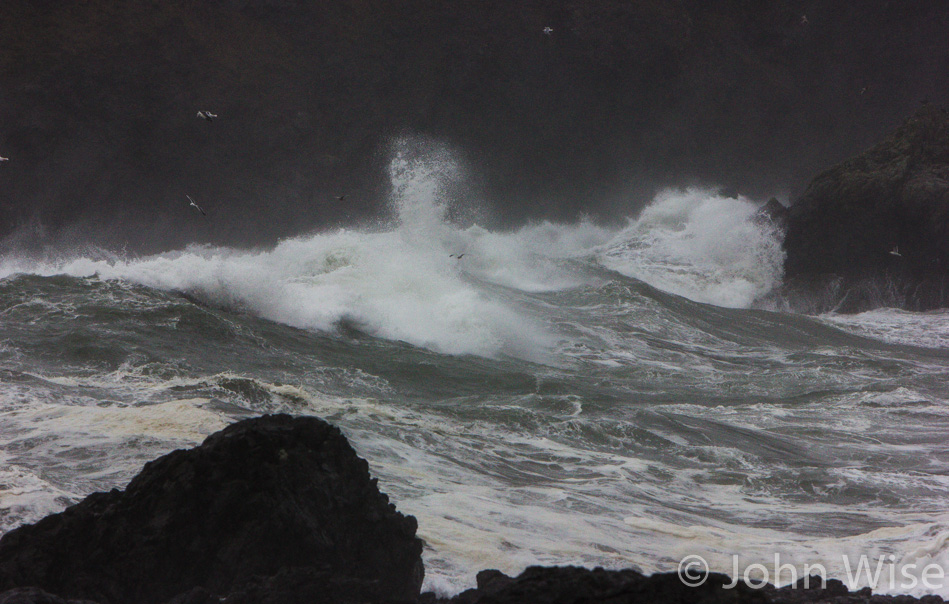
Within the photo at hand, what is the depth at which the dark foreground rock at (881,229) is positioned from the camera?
25.5 metres

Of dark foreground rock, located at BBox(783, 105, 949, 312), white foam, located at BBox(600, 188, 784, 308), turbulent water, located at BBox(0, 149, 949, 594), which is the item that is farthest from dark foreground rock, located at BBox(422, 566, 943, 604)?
white foam, located at BBox(600, 188, 784, 308)

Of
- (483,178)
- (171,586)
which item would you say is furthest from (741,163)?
(171,586)

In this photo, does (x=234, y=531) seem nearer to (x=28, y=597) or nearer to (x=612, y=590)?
(x=28, y=597)

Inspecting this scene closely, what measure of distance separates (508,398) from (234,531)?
7898 mm

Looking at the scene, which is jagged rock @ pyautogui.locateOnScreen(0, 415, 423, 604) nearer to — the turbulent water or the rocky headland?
the rocky headland

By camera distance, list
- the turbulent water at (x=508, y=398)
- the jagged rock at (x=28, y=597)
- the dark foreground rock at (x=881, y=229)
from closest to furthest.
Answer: the jagged rock at (x=28, y=597), the turbulent water at (x=508, y=398), the dark foreground rock at (x=881, y=229)

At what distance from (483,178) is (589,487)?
3082 centimetres

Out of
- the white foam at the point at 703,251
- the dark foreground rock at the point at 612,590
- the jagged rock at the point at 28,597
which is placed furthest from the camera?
the white foam at the point at 703,251

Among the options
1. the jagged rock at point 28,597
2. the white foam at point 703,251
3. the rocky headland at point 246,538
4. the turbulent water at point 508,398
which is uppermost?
the white foam at point 703,251

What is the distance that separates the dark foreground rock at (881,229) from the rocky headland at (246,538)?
2292cm

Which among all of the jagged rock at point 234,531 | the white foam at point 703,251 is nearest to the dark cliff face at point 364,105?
the white foam at point 703,251

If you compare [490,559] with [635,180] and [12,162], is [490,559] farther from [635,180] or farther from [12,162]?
[635,180]

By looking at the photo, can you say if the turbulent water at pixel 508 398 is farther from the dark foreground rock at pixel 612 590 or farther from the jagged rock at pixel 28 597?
the dark foreground rock at pixel 612 590

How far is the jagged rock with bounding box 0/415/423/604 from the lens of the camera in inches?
195
